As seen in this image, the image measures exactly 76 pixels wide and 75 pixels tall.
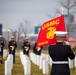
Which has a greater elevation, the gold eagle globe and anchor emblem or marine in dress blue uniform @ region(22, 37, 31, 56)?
the gold eagle globe and anchor emblem

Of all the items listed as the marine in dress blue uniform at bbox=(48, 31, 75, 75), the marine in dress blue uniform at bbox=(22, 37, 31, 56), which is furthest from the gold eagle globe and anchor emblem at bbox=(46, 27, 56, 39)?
the marine in dress blue uniform at bbox=(22, 37, 31, 56)

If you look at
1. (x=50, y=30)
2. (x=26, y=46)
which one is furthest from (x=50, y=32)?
(x=26, y=46)

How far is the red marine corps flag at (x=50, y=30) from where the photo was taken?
12093 millimetres

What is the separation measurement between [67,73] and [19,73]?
37.5ft

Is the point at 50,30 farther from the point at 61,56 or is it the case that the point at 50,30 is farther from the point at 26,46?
the point at 26,46

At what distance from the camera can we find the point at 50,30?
12727mm

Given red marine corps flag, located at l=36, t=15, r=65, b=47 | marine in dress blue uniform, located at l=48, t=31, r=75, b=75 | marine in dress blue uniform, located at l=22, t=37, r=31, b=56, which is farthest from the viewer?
marine in dress blue uniform, located at l=22, t=37, r=31, b=56

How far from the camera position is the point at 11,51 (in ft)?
93.0

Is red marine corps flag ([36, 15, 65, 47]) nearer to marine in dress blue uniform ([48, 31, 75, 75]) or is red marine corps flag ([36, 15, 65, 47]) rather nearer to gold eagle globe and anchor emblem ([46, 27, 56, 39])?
gold eagle globe and anchor emblem ([46, 27, 56, 39])

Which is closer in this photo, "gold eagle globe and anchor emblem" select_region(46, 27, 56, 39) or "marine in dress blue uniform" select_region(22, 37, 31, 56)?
"gold eagle globe and anchor emblem" select_region(46, 27, 56, 39)

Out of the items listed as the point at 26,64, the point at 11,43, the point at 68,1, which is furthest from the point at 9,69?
the point at 68,1

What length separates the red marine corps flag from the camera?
12.1 metres

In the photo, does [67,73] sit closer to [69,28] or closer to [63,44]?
[63,44]

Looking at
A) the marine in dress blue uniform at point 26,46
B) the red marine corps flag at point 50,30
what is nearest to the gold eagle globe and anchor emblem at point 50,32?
the red marine corps flag at point 50,30
